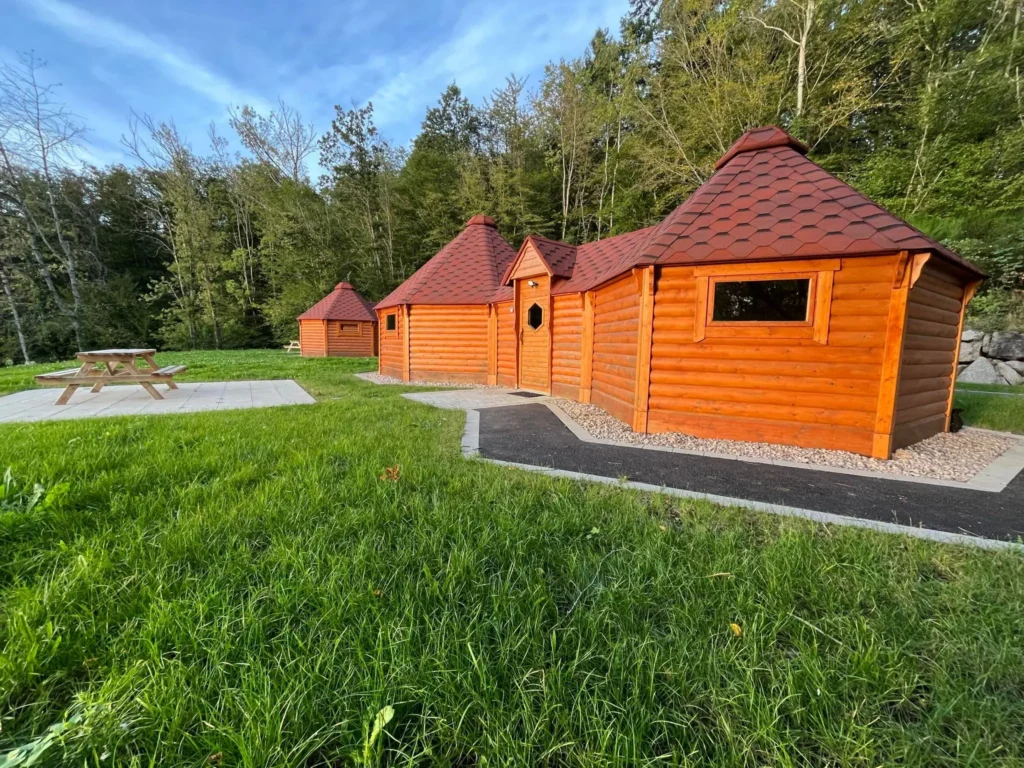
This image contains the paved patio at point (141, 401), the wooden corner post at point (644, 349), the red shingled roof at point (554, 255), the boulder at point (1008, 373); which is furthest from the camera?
the boulder at point (1008, 373)

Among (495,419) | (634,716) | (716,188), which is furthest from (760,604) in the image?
(716,188)

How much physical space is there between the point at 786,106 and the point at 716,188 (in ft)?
45.0

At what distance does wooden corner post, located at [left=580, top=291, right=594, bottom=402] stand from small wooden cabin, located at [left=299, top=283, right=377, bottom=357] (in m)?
18.2

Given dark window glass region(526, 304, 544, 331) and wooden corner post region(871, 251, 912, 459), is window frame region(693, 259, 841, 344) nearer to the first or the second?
wooden corner post region(871, 251, 912, 459)

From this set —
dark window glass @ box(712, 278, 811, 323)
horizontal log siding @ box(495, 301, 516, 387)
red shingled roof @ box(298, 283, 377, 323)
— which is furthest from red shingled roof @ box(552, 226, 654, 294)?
red shingled roof @ box(298, 283, 377, 323)

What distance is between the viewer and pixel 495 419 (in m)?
6.69

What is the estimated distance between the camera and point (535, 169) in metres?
23.0

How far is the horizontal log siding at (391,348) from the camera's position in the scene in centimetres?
1276

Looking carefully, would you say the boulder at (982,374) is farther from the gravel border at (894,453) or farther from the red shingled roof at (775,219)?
the red shingled roof at (775,219)

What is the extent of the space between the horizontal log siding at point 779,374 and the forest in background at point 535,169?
11.9 metres

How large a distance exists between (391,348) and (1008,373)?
1867cm

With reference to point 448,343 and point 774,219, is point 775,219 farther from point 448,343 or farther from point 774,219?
point 448,343

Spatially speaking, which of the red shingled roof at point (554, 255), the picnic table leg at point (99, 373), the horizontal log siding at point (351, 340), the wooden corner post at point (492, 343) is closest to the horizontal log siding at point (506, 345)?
the wooden corner post at point (492, 343)

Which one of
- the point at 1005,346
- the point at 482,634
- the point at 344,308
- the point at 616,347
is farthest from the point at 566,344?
the point at 344,308
